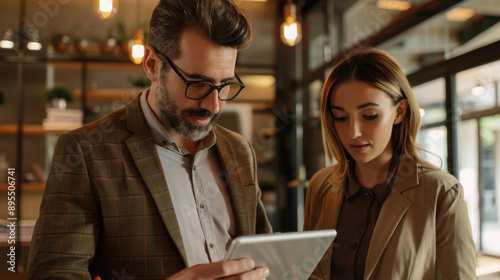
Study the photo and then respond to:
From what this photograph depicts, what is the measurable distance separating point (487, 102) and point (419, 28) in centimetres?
85

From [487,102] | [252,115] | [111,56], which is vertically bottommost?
→ [487,102]

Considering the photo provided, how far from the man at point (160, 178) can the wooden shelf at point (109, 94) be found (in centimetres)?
331

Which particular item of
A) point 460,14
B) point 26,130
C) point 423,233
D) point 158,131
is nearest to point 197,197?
point 158,131

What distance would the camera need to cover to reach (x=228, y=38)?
135cm

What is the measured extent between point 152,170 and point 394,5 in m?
2.63

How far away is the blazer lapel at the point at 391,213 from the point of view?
4.50 feet

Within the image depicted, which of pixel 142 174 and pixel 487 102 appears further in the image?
pixel 487 102

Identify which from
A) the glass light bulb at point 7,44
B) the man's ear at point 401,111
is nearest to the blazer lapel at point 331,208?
the man's ear at point 401,111

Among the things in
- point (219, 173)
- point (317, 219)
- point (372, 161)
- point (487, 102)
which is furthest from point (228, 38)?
point (487, 102)

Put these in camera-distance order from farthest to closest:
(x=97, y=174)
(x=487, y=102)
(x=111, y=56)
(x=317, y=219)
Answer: (x=111, y=56), (x=487, y=102), (x=317, y=219), (x=97, y=174)

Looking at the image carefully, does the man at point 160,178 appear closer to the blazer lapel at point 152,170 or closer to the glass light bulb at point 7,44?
the blazer lapel at point 152,170

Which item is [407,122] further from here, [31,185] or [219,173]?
[31,185]

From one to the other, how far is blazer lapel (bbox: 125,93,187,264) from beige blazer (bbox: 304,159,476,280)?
2.07 feet

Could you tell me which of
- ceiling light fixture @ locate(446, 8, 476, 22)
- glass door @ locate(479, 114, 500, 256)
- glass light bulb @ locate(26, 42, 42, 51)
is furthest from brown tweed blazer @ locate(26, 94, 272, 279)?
glass light bulb @ locate(26, 42, 42, 51)
